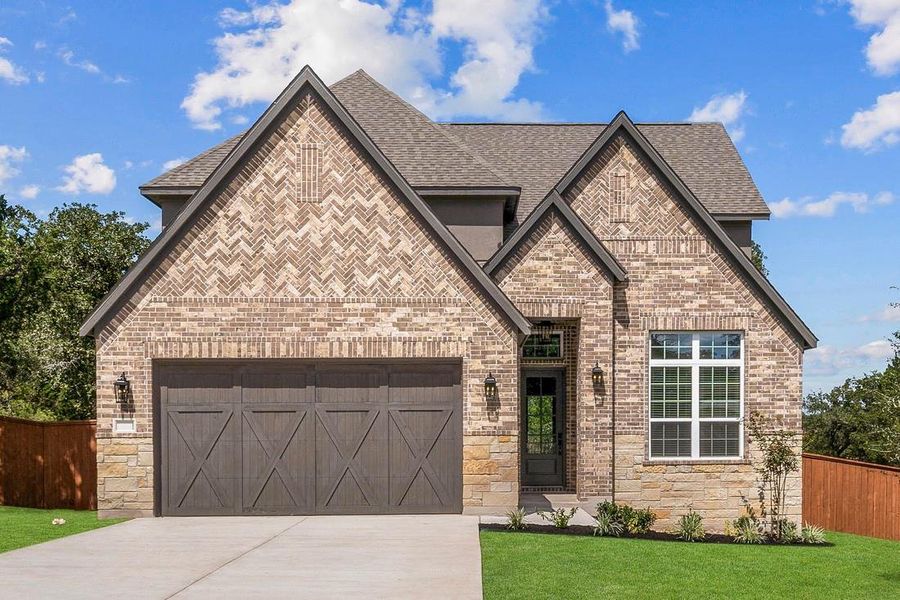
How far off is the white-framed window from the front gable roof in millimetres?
3959

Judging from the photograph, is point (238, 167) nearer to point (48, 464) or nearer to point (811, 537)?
point (48, 464)

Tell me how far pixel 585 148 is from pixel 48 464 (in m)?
14.8

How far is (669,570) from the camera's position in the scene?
11.3 m

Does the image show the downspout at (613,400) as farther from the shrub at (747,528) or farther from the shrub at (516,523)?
the shrub at (516,523)

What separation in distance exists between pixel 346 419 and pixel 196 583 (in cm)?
590

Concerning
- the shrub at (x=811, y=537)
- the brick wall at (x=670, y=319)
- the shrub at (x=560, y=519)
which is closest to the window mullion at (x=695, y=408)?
the brick wall at (x=670, y=319)

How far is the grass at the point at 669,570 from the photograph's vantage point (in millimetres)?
10000

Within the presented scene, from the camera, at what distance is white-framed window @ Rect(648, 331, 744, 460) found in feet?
57.7

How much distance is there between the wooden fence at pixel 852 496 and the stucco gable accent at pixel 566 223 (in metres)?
6.91

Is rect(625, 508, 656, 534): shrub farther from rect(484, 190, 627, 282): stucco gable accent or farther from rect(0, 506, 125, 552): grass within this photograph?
rect(0, 506, 125, 552): grass

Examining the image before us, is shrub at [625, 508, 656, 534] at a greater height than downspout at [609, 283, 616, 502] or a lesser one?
lesser

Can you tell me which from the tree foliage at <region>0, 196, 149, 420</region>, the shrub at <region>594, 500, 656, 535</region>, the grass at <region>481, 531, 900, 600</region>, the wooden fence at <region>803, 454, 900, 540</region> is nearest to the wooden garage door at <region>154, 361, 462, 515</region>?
the grass at <region>481, 531, 900, 600</region>

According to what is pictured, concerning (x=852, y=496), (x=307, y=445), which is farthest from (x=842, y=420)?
(x=307, y=445)

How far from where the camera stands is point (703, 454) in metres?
17.6
